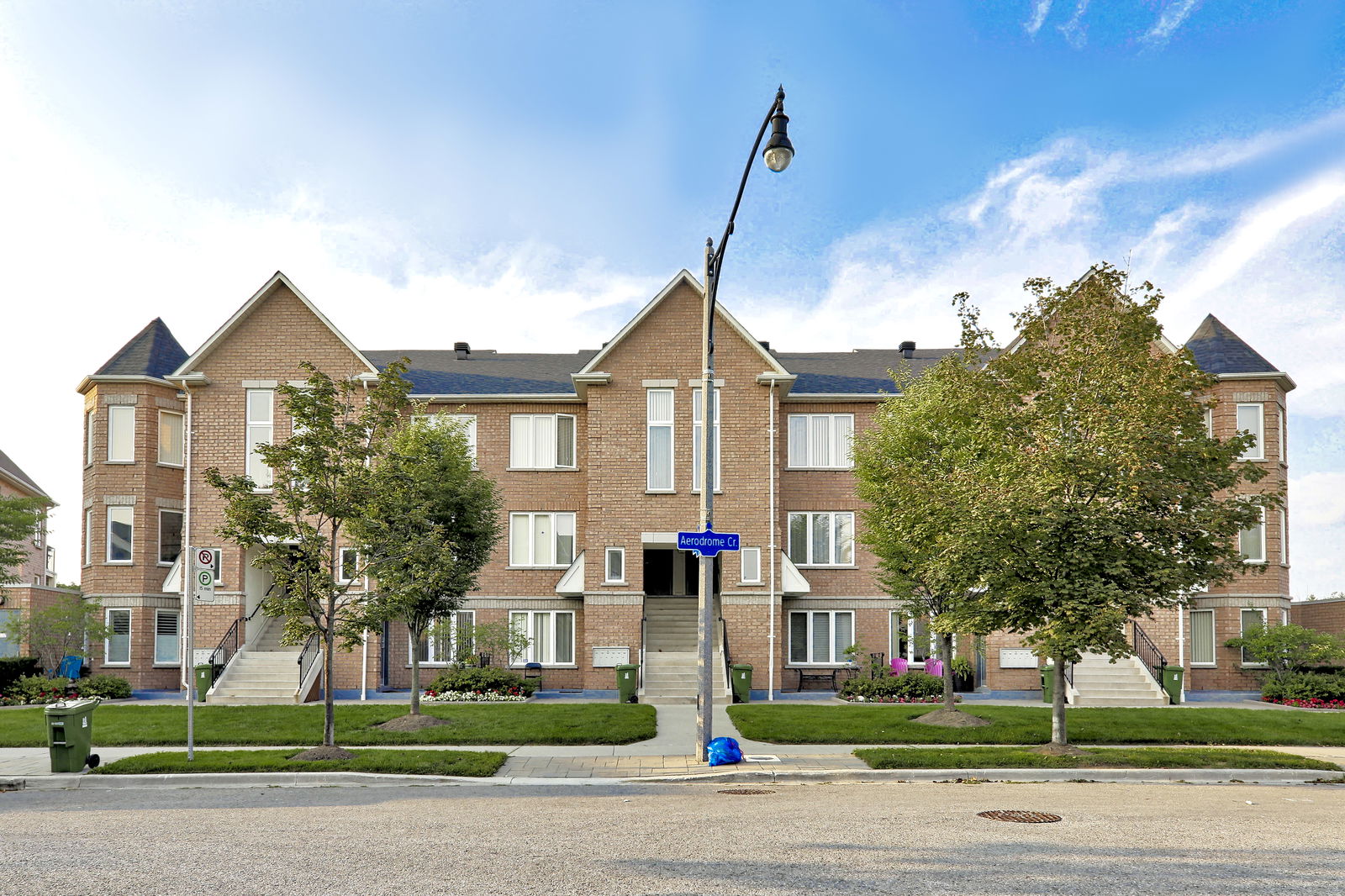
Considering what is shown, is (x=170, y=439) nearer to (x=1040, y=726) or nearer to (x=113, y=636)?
(x=113, y=636)

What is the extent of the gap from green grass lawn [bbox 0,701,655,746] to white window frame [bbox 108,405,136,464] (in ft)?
28.2

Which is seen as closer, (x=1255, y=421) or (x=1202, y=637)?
(x=1255, y=421)

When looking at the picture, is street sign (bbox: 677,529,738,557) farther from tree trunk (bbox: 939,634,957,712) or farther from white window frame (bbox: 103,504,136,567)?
white window frame (bbox: 103,504,136,567)

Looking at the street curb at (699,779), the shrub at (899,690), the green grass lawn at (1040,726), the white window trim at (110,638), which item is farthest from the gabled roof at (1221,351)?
the white window trim at (110,638)

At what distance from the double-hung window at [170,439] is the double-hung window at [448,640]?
8.89 meters

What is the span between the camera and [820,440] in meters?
30.5

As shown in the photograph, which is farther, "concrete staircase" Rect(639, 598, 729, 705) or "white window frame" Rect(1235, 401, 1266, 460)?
"white window frame" Rect(1235, 401, 1266, 460)

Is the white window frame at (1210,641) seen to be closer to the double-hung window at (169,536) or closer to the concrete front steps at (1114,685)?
the concrete front steps at (1114,685)

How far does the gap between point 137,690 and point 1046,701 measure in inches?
985

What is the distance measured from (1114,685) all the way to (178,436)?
91.2 ft

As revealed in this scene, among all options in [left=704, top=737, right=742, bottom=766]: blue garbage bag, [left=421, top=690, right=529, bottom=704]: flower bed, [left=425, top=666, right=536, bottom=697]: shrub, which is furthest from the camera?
[left=425, top=666, right=536, bottom=697]: shrub

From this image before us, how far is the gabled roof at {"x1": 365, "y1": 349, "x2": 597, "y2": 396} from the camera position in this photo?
30734 mm

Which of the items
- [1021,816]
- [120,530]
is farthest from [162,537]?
[1021,816]

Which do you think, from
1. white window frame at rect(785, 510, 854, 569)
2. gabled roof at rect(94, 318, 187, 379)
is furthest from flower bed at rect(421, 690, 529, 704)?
gabled roof at rect(94, 318, 187, 379)
